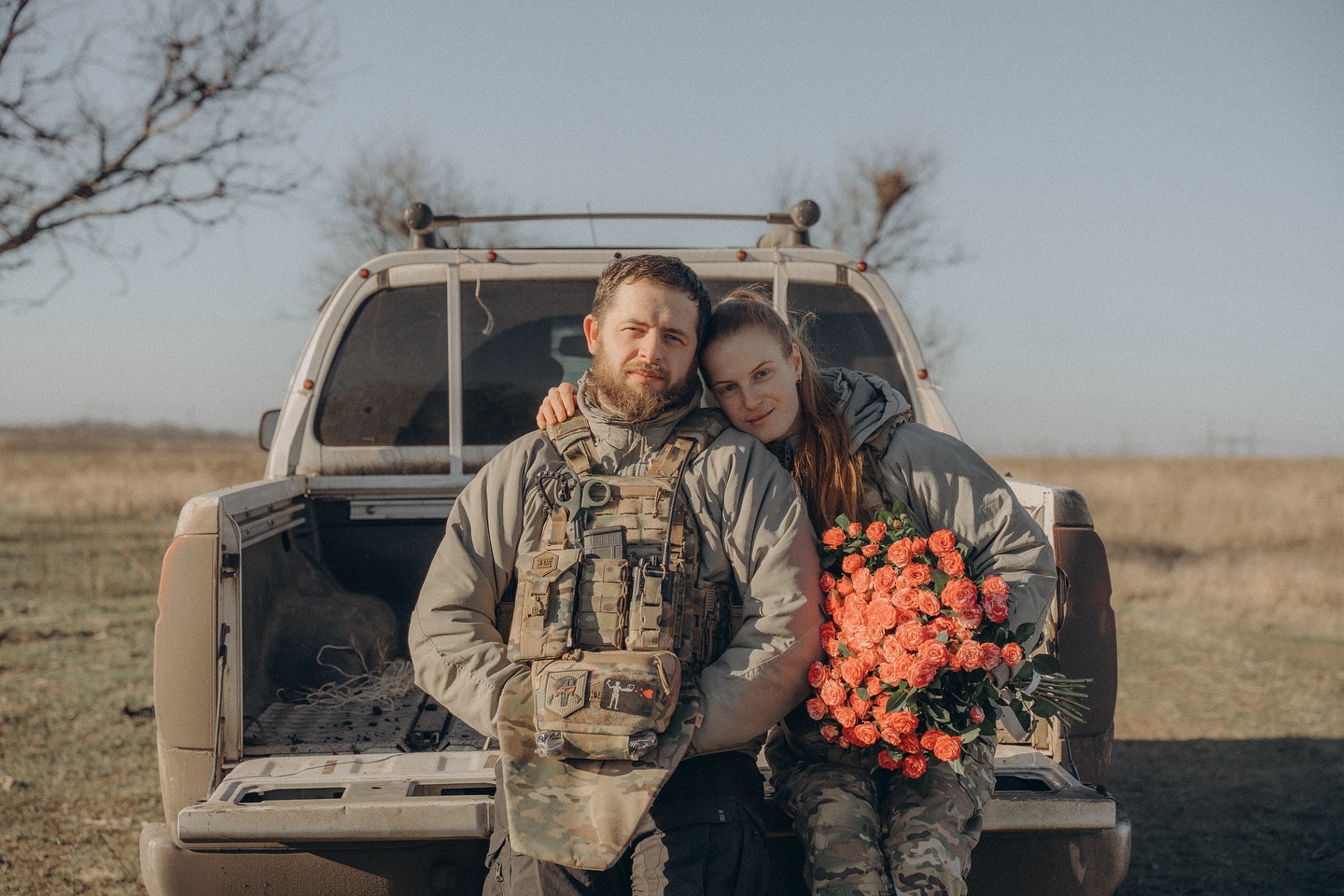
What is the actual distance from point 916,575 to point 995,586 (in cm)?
17

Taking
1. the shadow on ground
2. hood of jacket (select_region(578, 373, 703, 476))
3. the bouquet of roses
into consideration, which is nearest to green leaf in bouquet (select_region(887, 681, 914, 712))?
the bouquet of roses

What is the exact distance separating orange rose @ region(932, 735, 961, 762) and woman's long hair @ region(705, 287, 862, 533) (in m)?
0.55

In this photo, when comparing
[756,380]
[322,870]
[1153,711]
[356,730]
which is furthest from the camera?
[1153,711]

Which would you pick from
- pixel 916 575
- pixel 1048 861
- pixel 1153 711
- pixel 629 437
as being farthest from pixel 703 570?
pixel 1153 711

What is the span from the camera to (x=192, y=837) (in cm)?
231

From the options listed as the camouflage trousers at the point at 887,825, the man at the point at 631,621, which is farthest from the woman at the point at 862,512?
the man at the point at 631,621

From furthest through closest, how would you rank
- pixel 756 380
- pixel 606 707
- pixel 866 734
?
pixel 756 380
pixel 866 734
pixel 606 707

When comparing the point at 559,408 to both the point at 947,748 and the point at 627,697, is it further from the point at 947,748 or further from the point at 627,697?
the point at 947,748

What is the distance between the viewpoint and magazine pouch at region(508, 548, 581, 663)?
2.28 m

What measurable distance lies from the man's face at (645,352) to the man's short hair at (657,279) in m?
0.02

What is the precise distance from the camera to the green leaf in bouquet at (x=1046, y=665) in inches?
93.5

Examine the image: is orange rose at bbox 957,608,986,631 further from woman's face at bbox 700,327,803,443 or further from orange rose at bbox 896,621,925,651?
woman's face at bbox 700,327,803,443

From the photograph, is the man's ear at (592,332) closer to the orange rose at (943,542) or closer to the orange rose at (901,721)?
the orange rose at (943,542)

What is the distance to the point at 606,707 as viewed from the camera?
213 centimetres
